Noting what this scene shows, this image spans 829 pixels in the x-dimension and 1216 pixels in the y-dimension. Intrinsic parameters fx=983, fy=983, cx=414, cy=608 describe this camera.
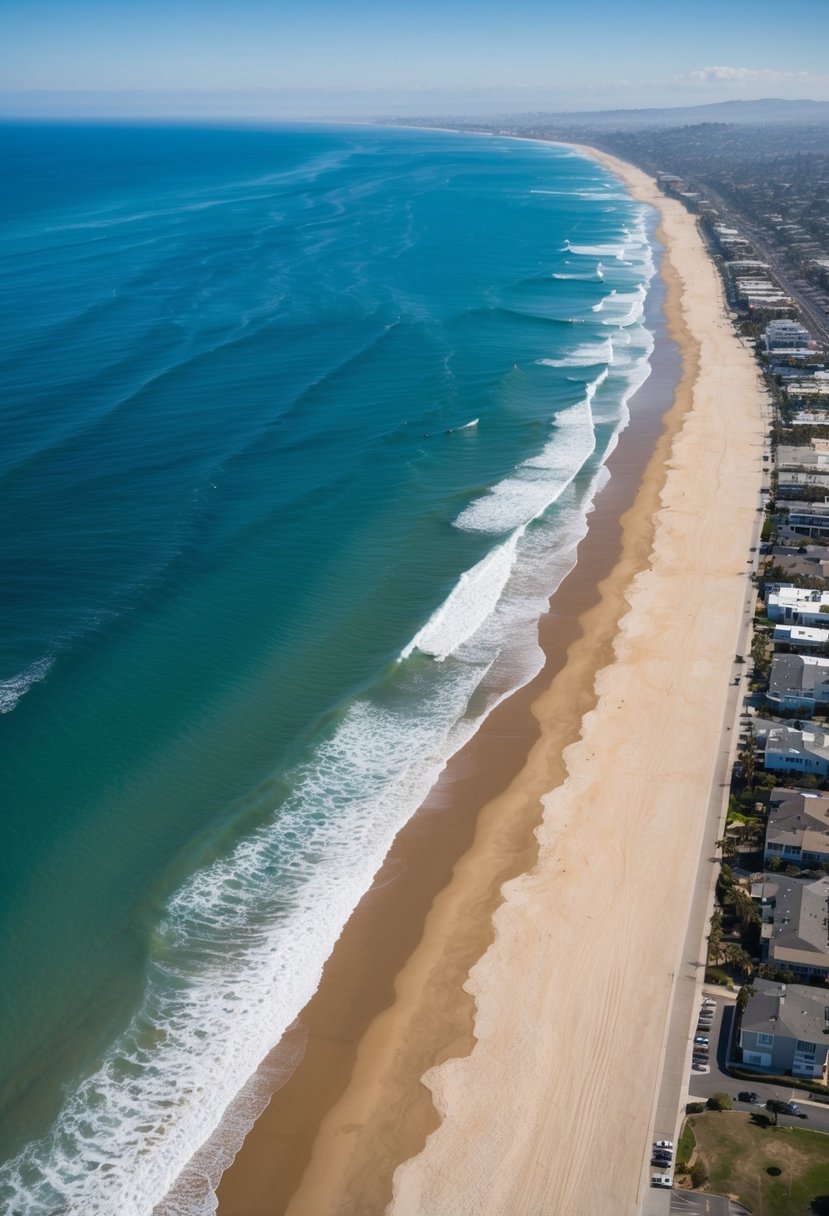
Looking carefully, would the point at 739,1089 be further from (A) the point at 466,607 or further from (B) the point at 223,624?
(B) the point at 223,624

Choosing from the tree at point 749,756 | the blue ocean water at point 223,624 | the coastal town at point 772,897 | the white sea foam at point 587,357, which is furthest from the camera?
the white sea foam at point 587,357

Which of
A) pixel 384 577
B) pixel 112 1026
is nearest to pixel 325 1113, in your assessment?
pixel 112 1026

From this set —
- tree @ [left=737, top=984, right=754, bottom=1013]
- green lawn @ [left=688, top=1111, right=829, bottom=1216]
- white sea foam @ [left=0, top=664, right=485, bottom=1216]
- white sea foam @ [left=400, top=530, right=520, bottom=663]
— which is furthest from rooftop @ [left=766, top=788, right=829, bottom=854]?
white sea foam @ [left=400, top=530, right=520, bottom=663]

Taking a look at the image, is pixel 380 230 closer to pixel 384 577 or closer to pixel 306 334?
pixel 306 334

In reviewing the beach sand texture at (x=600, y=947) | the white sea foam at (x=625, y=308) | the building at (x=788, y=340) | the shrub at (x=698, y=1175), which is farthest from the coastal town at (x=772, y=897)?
the white sea foam at (x=625, y=308)

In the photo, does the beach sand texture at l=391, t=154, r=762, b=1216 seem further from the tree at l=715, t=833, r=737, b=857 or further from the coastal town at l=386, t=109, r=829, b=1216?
the tree at l=715, t=833, r=737, b=857

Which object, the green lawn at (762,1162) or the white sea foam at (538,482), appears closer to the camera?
the green lawn at (762,1162)

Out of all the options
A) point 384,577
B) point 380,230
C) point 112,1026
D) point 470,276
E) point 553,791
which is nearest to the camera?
point 112,1026

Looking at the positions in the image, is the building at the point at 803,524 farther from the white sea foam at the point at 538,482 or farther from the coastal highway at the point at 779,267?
the coastal highway at the point at 779,267
